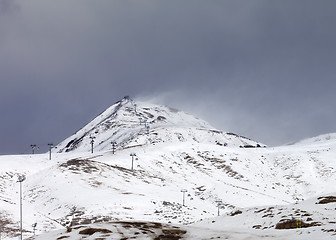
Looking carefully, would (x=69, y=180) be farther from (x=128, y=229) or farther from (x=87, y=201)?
(x=128, y=229)

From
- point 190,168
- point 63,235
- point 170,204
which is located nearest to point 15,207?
point 170,204

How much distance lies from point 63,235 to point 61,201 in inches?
2602

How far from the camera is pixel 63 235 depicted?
17.6 meters

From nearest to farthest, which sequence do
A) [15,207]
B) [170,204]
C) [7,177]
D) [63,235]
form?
[63,235] → [15,207] → [170,204] → [7,177]

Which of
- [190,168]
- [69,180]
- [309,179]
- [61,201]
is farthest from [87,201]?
[309,179]

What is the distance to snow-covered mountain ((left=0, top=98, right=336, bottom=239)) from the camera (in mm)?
20047

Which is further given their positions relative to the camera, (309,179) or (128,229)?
(309,179)

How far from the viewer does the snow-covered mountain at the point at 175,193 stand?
2005 centimetres

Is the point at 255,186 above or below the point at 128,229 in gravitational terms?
below

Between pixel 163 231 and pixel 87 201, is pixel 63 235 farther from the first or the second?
pixel 87 201

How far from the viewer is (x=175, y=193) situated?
9556 cm

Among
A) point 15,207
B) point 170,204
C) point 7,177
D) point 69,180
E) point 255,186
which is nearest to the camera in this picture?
point 15,207

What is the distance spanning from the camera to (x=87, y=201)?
3029 inches

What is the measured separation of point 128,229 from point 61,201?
66.0 m
